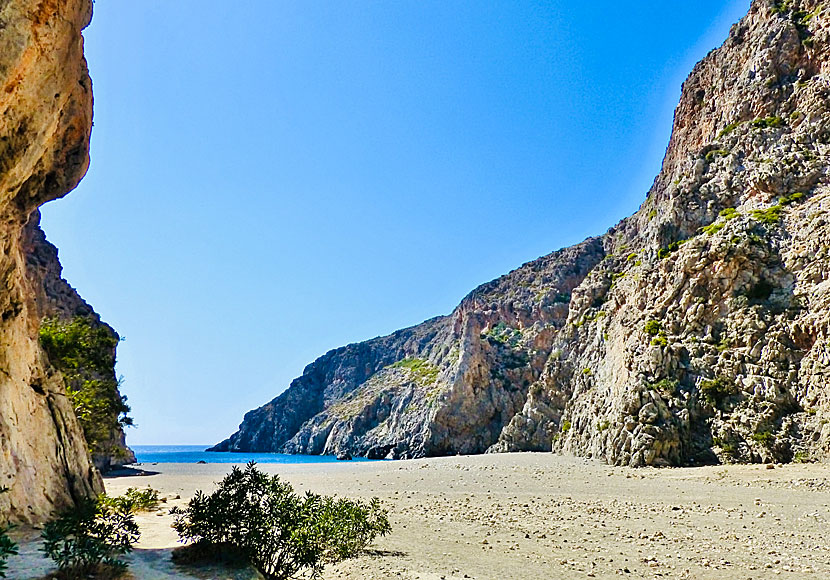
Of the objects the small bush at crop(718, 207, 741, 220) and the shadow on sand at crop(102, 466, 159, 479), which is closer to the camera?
the shadow on sand at crop(102, 466, 159, 479)

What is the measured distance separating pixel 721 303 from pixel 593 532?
2975 centimetres

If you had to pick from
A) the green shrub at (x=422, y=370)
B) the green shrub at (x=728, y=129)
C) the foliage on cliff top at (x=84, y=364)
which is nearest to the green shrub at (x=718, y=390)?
the green shrub at (x=728, y=129)

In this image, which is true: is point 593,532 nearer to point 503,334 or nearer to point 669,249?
point 669,249

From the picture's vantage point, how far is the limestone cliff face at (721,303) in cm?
3130

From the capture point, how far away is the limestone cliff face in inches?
1232

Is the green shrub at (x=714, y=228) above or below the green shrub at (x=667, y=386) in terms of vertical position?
above

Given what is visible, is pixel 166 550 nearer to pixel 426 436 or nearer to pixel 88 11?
pixel 88 11

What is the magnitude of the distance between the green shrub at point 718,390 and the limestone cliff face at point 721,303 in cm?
9

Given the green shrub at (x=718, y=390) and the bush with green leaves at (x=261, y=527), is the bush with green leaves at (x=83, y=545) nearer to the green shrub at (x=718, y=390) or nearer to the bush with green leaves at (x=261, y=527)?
the bush with green leaves at (x=261, y=527)

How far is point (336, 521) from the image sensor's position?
11.6 meters

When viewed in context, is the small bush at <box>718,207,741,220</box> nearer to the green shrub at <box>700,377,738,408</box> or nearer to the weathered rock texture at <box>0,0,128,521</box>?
the green shrub at <box>700,377,738,408</box>

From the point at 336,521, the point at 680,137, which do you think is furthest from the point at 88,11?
the point at 680,137

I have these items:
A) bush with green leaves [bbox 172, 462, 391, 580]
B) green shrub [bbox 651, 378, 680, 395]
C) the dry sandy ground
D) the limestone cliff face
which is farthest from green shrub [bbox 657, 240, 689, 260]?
bush with green leaves [bbox 172, 462, 391, 580]

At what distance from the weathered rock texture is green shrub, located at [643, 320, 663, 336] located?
1536 inches
